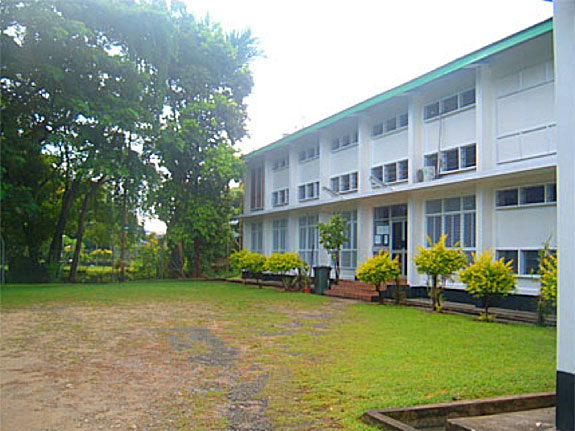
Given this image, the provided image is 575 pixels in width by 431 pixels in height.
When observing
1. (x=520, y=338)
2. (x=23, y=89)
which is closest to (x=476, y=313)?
(x=520, y=338)

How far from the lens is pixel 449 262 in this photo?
14867 millimetres

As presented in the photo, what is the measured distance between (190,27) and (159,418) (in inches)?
1133

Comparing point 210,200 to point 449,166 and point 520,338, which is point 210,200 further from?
point 520,338

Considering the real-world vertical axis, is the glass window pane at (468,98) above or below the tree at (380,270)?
above

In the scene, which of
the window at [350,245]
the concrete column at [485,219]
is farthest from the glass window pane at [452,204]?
the window at [350,245]

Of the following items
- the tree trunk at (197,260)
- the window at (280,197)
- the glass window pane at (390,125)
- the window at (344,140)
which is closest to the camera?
the glass window pane at (390,125)

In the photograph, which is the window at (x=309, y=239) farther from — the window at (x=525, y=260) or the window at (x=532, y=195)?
the window at (x=532, y=195)

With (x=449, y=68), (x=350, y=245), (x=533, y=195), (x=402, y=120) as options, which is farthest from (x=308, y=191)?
(x=533, y=195)

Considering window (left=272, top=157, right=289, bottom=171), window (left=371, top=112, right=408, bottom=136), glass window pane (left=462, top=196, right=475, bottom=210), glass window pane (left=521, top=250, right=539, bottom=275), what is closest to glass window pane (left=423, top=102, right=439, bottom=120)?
window (left=371, top=112, right=408, bottom=136)

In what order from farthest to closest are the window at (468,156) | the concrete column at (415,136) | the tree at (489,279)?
the concrete column at (415,136) < the window at (468,156) < the tree at (489,279)

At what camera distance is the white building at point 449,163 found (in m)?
14.8

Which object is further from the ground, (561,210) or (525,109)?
(525,109)

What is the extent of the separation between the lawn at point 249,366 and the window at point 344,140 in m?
10.6

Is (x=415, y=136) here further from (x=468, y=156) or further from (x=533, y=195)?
(x=533, y=195)
